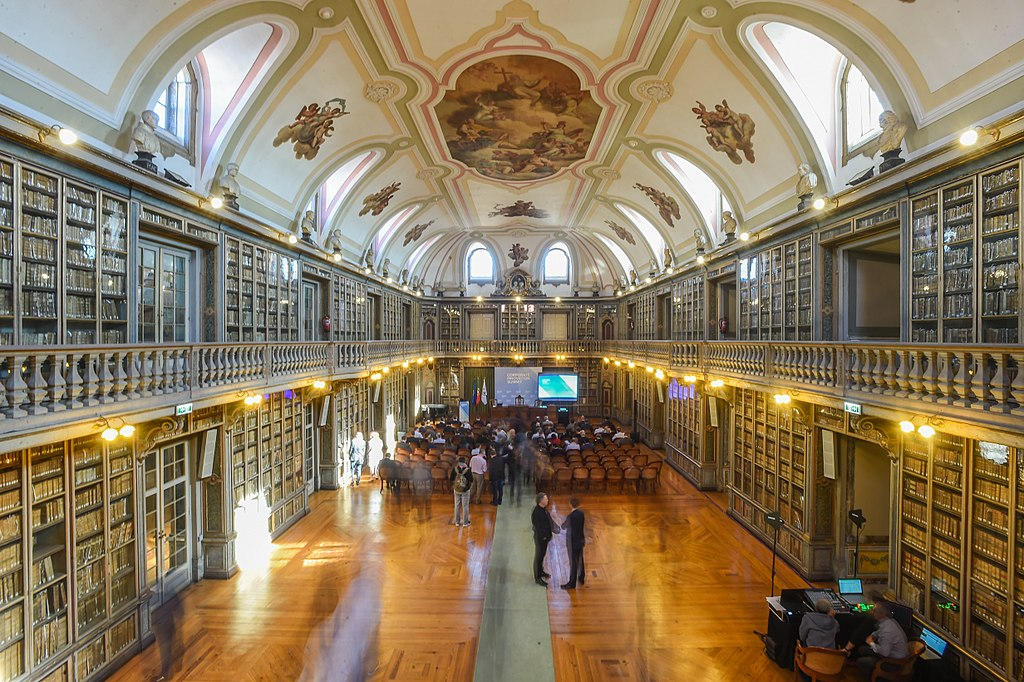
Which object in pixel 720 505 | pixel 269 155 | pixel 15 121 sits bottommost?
pixel 720 505

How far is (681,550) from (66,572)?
9747 mm

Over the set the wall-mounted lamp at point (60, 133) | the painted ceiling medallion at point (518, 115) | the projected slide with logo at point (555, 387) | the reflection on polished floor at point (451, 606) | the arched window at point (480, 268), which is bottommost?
the reflection on polished floor at point (451, 606)

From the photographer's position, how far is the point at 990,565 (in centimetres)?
581

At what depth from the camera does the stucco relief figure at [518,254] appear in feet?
89.2

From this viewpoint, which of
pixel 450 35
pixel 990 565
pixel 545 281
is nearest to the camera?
pixel 990 565

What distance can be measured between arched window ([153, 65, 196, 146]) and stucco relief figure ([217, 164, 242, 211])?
767 mm

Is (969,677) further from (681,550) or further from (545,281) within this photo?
(545,281)

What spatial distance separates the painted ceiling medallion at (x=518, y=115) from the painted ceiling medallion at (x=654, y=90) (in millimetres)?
1235

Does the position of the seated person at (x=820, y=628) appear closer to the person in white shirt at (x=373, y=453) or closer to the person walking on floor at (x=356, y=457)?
the person walking on floor at (x=356, y=457)

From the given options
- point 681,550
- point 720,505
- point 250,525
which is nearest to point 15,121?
point 250,525

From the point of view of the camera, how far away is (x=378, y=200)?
53.8ft

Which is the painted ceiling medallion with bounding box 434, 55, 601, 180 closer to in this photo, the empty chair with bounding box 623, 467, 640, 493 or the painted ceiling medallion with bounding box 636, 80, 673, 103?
the painted ceiling medallion with bounding box 636, 80, 673, 103

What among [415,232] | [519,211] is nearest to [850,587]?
[519,211]

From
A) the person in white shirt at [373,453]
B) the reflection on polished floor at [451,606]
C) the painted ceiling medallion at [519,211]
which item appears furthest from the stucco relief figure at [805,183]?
the person in white shirt at [373,453]
